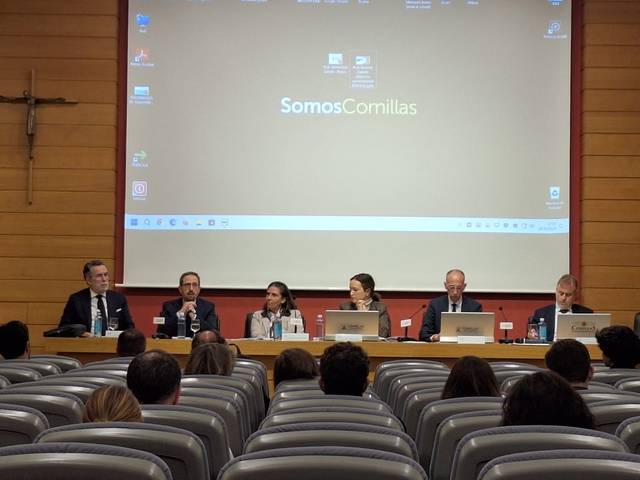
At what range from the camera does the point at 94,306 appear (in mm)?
8281

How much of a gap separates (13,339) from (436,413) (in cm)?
339

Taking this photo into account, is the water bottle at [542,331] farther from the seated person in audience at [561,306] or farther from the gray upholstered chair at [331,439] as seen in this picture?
the gray upholstered chair at [331,439]

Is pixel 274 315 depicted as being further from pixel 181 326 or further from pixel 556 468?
pixel 556 468

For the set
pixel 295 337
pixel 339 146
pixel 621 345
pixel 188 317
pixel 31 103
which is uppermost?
pixel 31 103

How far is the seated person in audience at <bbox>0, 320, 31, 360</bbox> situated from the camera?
5.62 metres

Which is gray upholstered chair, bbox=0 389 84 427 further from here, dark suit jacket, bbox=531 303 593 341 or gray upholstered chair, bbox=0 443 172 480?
dark suit jacket, bbox=531 303 593 341

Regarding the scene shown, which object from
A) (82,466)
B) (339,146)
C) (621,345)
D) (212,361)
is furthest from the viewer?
(339,146)

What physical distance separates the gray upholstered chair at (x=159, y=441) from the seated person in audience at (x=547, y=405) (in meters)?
1.01

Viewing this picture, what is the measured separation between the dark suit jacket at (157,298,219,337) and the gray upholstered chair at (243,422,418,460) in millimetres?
6160

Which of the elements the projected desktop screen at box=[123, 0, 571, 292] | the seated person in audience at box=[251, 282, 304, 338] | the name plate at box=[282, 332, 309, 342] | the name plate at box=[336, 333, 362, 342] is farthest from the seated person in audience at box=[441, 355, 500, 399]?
the projected desktop screen at box=[123, 0, 571, 292]

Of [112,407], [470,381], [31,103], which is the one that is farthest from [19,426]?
[31,103]

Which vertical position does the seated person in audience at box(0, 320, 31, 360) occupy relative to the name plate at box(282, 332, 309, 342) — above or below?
above

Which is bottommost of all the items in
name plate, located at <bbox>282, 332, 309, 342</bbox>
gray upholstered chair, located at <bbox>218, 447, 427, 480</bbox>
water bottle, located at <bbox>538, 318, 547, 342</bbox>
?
name plate, located at <bbox>282, 332, 309, 342</bbox>

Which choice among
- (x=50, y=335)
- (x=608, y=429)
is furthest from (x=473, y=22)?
(x=608, y=429)
